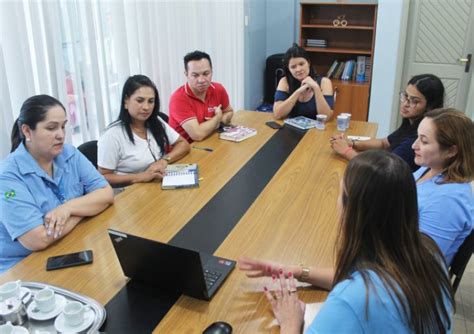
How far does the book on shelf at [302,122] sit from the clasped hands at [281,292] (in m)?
1.85

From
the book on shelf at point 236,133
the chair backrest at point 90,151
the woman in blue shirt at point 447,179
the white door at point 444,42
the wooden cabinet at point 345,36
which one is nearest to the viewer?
the woman in blue shirt at point 447,179

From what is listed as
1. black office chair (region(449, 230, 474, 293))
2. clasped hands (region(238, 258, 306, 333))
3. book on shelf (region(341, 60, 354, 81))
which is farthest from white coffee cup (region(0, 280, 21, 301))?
book on shelf (region(341, 60, 354, 81))

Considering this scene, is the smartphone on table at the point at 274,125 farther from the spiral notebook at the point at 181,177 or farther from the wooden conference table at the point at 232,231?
the spiral notebook at the point at 181,177

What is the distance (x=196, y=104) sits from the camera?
3084 mm

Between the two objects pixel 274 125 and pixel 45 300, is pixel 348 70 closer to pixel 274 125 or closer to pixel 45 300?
pixel 274 125

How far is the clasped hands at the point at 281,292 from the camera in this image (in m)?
1.19

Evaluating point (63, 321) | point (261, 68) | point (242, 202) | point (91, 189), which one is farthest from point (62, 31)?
point (261, 68)

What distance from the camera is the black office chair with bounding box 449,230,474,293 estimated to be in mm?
1521

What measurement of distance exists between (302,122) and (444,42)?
7.97 ft

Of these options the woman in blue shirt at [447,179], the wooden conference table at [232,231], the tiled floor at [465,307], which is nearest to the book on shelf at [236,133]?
the wooden conference table at [232,231]

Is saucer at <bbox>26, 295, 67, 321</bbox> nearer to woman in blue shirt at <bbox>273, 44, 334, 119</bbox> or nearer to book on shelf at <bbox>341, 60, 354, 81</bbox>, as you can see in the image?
woman in blue shirt at <bbox>273, 44, 334, 119</bbox>

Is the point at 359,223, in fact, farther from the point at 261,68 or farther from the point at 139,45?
the point at 261,68

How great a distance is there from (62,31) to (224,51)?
6.79 ft

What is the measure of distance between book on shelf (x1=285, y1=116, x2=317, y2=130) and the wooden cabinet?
184cm
